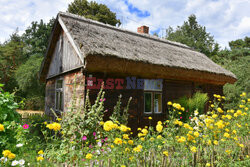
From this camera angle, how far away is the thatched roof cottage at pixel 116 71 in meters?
5.09

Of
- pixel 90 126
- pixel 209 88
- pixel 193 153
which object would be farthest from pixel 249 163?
pixel 209 88

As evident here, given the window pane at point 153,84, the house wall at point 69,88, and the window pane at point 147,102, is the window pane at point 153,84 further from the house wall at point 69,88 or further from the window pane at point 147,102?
the house wall at point 69,88

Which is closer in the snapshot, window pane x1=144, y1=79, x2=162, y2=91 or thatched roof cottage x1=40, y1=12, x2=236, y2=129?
thatched roof cottage x1=40, y1=12, x2=236, y2=129

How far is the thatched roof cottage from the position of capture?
16.7 ft

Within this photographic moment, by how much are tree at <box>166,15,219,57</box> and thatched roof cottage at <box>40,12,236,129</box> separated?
19.1 meters

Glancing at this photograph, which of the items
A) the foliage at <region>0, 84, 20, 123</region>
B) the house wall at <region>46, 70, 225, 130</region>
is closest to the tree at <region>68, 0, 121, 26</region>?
the house wall at <region>46, 70, 225, 130</region>

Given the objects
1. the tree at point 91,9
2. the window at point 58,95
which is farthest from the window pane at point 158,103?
the tree at point 91,9

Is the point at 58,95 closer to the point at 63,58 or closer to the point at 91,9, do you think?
the point at 63,58

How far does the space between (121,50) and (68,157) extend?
12.6 ft

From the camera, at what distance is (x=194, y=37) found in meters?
29.1

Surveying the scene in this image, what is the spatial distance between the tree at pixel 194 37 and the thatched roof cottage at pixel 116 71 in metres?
19.1

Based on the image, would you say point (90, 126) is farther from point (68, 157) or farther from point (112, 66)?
point (112, 66)

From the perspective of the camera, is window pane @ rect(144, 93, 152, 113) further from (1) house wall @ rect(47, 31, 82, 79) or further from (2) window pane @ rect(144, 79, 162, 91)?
(1) house wall @ rect(47, 31, 82, 79)

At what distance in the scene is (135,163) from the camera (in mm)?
2213
